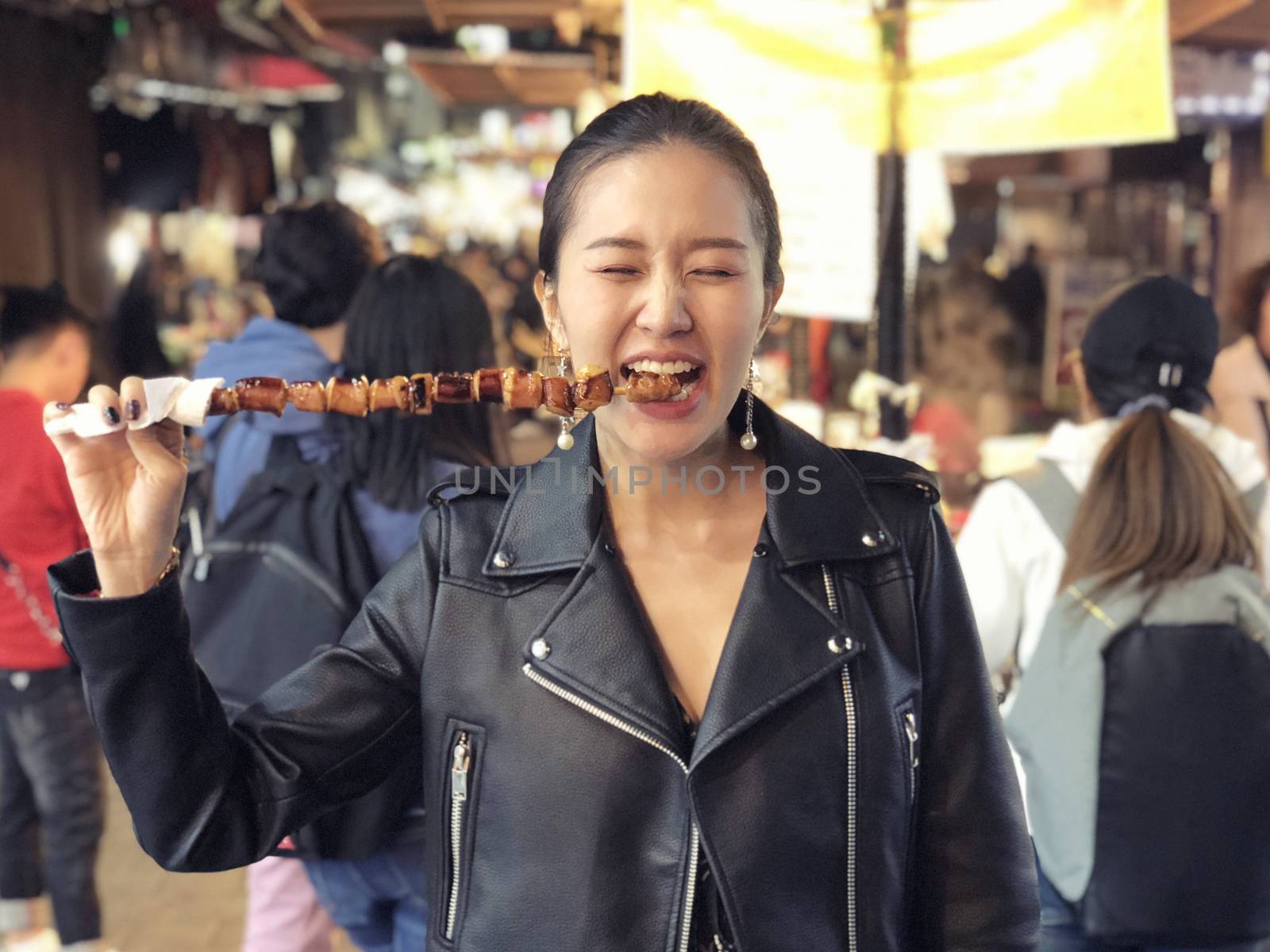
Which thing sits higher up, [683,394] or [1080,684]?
[683,394]

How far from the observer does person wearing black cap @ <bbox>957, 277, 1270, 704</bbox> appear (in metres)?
2.80

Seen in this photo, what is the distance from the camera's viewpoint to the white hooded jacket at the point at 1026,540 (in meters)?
2.79

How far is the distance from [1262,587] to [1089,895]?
2.70 feet

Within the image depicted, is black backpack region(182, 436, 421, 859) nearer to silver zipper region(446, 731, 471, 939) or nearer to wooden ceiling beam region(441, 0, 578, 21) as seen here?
silver zipper region(446, 731, 471, 939)

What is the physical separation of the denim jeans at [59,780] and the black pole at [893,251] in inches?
122

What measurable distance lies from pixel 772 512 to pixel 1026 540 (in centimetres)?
136

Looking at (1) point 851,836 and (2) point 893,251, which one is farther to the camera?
(2) point 893,251

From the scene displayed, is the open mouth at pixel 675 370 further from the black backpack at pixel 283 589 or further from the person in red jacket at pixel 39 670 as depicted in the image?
the person in red jacket at pixel 39 670

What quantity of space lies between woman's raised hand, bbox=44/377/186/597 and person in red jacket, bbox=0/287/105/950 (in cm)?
255

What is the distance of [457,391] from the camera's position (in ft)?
5.32

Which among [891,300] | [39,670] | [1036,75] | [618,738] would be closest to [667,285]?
[618,738]

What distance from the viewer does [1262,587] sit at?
2615mm

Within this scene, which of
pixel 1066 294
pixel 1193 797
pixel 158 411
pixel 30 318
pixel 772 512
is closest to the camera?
pixel 158 411

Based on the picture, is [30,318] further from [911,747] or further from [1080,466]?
[911,747]
